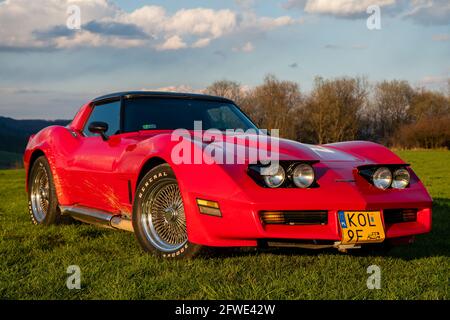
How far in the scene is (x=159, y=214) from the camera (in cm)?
432

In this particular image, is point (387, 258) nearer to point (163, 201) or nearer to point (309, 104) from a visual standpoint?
point (163, 201)

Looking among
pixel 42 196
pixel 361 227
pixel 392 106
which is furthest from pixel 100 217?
pixel 392 106

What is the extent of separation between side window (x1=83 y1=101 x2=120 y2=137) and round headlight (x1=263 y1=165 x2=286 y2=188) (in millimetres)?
2022

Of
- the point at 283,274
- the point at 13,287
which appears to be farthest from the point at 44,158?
the point at 283,274

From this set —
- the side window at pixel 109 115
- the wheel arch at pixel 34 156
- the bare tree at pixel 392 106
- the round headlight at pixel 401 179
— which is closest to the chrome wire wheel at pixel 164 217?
the side window at pixel 109 115

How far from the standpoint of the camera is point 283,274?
144 inches

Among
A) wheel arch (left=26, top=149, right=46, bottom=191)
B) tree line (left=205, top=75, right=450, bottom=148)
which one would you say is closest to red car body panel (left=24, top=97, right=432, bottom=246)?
wheel arch (left=26, top=149, right=46, bottom=191)

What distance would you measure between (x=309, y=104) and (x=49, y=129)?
2076 inches

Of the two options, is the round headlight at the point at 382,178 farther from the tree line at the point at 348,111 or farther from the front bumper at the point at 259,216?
the tree line at the point at 348,111

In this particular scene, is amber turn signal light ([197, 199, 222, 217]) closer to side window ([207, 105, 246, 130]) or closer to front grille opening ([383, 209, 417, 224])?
front grille opening ([383, 209, 417, 224])

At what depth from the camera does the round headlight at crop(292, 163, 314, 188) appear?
380cm

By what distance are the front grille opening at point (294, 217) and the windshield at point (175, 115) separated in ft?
6.00

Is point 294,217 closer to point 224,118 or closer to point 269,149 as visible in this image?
point 269,149

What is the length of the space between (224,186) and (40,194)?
3577 millimetres
